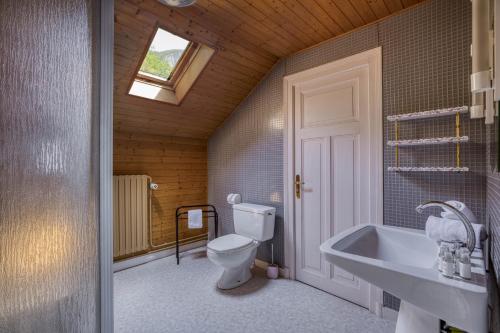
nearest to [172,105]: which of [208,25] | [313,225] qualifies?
[208,25]

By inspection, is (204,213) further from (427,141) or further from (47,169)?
(47,169)

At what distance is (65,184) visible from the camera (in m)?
0.52

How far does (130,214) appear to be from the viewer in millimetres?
2873

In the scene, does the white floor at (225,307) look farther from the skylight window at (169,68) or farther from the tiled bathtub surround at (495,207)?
the skylight window at (169,68)

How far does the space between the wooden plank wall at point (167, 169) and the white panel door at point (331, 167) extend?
1591mm

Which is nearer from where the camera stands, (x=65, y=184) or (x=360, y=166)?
(x=65, y=184)

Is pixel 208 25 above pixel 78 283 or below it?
above

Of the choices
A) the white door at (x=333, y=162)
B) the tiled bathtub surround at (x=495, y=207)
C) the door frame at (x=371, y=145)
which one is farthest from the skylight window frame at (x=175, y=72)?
the tiled bathtub surround at (x=495, y=207)

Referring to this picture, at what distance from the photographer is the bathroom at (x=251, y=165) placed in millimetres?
476

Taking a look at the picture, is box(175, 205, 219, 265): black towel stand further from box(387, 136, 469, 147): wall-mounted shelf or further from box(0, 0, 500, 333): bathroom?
box(387, 136, 469, 147): wall-mounted shelf

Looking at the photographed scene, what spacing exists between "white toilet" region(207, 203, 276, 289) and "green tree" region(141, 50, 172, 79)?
1.59 metres

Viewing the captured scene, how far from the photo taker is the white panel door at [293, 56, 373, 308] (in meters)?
2.14

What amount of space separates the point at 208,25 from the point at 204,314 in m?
2.27

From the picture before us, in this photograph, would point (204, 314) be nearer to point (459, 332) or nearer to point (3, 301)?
point (459, 332)
